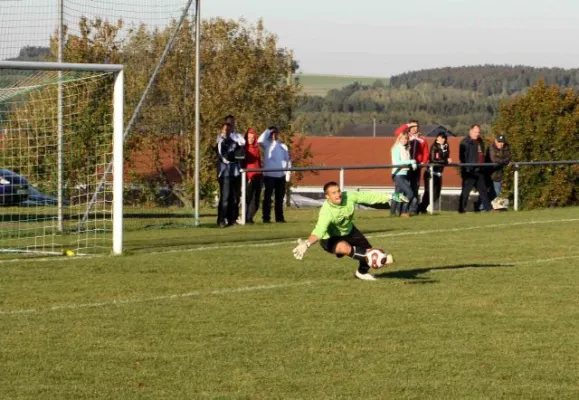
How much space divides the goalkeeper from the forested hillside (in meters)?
143

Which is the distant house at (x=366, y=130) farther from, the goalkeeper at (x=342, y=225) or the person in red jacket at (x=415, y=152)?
the goalkeeper at (x=342, y=225)

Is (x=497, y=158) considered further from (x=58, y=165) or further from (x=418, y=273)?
(x=418, y=273)

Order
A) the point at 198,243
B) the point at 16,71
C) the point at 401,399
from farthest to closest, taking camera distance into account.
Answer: the point at 198,243 → the point at 16,71 → the point at 401,399

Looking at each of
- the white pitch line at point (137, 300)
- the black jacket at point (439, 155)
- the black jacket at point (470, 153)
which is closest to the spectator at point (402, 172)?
the black jacket at point (439, 155)

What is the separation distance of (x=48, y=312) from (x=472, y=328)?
150 inches

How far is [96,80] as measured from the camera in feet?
65.8

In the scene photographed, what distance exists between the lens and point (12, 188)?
68.9 feet

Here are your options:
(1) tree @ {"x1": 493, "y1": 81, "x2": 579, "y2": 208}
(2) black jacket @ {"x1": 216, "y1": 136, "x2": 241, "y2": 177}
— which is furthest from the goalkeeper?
(1) tree @ {"x1": 493, "y1": 81, "x2": 579, "y2": 208}

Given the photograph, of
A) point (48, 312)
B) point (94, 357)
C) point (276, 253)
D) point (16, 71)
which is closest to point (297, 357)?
point (94, 357)

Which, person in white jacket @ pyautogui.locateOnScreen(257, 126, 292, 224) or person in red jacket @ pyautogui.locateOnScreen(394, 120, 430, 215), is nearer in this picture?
person in white jacket @ pyautogui.locateOnScreen(257, 126, 292, 224)

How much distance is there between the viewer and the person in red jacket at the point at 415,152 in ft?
85.5

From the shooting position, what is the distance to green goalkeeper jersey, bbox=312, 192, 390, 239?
46.0ft

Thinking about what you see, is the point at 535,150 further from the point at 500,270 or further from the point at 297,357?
the point at 297,357

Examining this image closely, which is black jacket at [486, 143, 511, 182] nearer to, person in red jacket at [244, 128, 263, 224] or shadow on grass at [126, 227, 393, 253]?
person in red jacket at [244, 128, 263, 224]
